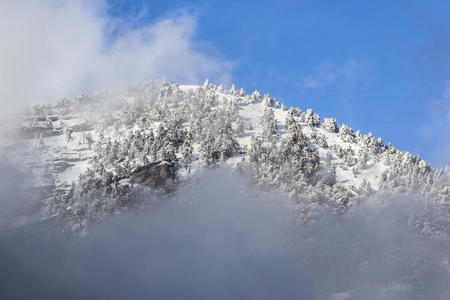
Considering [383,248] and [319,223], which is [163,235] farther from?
[383,248]

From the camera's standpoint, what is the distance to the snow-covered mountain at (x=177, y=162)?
527 feet

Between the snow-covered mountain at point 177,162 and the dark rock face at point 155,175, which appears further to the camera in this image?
the dark rock face at point 155,175

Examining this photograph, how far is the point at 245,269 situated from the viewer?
158375 millimetres

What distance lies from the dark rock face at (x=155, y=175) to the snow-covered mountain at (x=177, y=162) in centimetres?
29

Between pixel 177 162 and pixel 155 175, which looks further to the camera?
pixel 177 162

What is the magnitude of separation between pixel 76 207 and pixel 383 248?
286 ft

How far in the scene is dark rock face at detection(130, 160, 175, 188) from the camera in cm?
16312

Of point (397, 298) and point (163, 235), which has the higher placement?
point (163, 235)

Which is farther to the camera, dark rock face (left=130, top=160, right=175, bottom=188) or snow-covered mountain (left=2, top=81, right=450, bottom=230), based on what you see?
dark rock face (left=130, top=160, right=175, bottom=188)

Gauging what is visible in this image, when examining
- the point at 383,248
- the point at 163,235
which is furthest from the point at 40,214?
the point at 383,248

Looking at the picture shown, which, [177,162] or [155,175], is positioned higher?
[177,162]

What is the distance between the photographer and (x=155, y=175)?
16412 cm

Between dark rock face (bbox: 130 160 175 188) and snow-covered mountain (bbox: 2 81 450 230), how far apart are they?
0.29 meters

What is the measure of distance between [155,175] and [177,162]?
900cm
